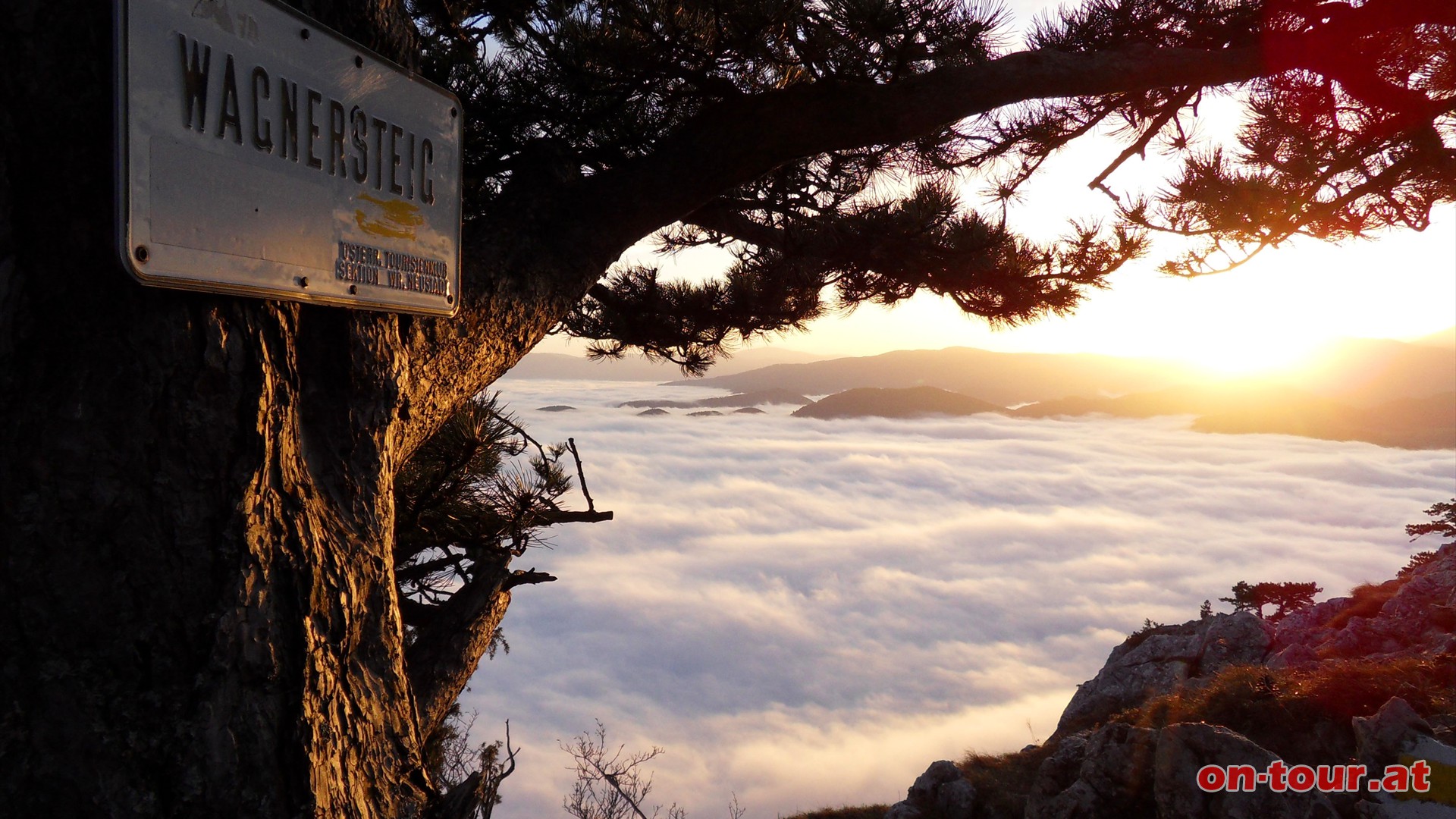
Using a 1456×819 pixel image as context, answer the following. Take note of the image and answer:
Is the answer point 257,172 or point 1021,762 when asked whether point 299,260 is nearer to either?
point 257,172

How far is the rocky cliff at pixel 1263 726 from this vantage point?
4.02 metres

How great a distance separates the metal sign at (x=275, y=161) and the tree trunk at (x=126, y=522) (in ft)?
0.35

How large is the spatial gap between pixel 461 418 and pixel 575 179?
84 centimetres

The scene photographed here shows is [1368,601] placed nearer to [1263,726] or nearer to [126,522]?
[1263,726]

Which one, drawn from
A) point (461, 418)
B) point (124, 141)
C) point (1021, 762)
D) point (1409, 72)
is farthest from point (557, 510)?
point (1021, 762)

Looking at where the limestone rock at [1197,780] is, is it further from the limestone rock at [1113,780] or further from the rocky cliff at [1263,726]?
the limestone rock at [1113,780]

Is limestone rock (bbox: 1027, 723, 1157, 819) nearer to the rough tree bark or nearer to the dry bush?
the rough tree bark

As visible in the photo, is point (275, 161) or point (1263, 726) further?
point (1263, 726)

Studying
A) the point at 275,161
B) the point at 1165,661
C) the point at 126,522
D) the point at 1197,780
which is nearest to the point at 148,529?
the point at 126,522

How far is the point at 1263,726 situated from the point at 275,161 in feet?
23.7

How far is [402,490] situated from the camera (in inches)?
125

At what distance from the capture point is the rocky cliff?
4.02 meters

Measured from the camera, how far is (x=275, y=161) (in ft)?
4.03

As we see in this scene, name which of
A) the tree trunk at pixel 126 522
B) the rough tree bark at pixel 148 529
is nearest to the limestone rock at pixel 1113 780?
the rough tree bark at pixel 148 529
